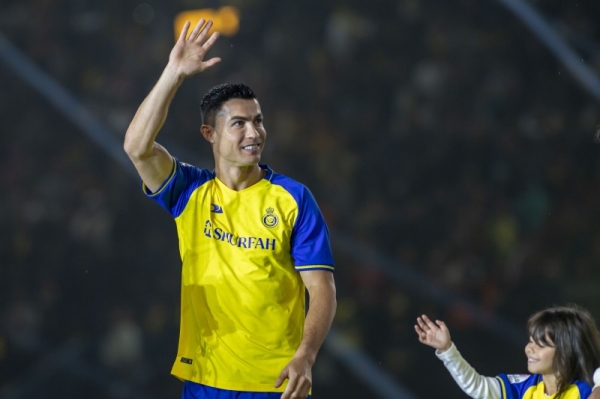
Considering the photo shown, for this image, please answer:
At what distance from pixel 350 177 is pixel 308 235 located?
295 cm

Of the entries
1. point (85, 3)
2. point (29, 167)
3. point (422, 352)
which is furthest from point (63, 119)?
point (422, 352)

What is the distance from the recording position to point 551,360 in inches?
97.0

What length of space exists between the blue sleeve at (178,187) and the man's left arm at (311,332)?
1.40 feet

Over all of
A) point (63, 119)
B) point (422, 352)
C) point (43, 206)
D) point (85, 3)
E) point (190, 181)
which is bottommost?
point (190, 181)

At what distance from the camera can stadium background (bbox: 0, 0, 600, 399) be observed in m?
5.01

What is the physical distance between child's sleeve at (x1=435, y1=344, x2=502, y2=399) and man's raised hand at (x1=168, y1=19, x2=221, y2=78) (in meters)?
1.24

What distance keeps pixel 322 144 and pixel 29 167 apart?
192cm

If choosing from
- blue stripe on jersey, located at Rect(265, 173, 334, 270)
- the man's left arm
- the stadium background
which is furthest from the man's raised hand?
the stadium background

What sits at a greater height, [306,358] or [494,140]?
[494,140]

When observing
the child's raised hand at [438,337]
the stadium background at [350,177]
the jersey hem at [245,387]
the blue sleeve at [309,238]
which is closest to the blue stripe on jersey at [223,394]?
the jersey hem at [245,387]

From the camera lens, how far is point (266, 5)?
209 inches

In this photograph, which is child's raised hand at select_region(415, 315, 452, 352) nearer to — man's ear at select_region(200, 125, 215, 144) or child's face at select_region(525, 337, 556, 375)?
child's face at select_region(525, 337, 556, 375)

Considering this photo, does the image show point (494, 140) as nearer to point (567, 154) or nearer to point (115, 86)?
point (567, 154)

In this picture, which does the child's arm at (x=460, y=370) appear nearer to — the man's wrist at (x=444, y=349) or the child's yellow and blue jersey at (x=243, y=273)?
the man's wrist at (x=444, y=349)
